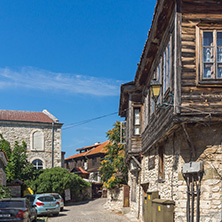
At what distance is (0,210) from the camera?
14.7m

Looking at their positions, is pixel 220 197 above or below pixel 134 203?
above

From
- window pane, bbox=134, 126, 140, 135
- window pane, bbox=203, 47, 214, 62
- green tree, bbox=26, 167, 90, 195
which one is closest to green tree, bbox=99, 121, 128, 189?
green tree, bbox=26, 167, 90, 195

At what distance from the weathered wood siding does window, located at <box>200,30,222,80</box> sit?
0.77 feet

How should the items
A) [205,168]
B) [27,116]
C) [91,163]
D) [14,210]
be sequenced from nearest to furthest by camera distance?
[205,168] < [14,210] < [27,116] < [91,163]

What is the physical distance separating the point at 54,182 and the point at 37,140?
8.41 meters

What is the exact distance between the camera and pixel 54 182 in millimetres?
36156

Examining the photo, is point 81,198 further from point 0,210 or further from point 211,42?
point 211,42

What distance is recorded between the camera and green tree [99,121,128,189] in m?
27.0

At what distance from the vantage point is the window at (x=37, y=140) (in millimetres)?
43000

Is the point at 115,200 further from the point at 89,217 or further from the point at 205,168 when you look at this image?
the point at 205,168

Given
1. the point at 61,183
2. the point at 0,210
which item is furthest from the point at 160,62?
the point at 61,183

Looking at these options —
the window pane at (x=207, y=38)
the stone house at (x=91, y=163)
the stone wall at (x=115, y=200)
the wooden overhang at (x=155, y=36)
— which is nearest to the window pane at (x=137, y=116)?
the wooden overhang at (x=155, y=36)

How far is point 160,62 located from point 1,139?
3138cm

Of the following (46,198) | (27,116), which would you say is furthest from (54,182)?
(46,198)
